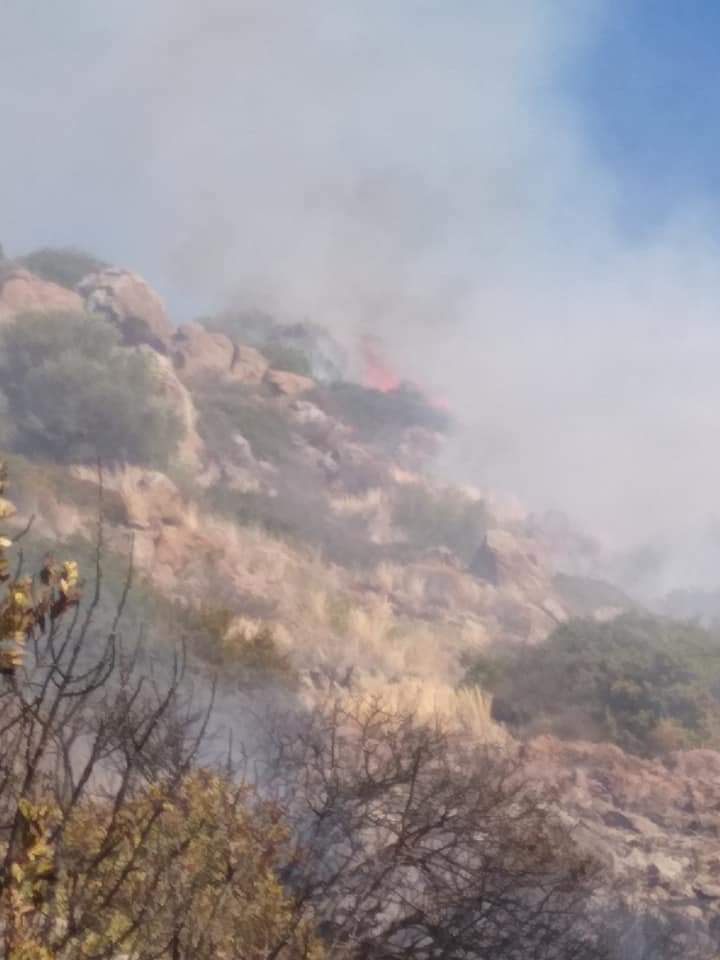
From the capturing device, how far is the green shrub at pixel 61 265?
34938 mm

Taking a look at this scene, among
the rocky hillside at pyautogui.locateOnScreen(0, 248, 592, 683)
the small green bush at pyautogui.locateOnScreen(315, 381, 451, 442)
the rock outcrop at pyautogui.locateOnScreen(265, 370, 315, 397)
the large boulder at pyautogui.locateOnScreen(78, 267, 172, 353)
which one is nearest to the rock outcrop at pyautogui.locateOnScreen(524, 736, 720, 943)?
the rocky hillside at pyautogui.locateOnScreen(0, 248, 592, 683)

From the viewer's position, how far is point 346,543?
2497 centimetres

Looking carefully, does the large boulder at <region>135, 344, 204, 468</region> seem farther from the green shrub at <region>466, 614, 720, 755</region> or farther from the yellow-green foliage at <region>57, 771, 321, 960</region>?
the yellow-green foliage at <region>57, 771, 321, 960</region>

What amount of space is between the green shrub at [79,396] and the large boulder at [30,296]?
2070mm

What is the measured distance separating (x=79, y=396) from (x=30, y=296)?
28.1 feet

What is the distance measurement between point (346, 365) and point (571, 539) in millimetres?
15594

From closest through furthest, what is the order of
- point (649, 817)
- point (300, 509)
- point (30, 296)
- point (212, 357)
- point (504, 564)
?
1. point (649, 817)
2. point (300, 509)
3. point (504, 564)
4. point (30, 296)
5. point (212, 357)

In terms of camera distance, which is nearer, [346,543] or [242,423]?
[346,543]

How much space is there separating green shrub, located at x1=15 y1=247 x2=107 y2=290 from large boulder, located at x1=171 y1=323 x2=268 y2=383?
4.59 meters

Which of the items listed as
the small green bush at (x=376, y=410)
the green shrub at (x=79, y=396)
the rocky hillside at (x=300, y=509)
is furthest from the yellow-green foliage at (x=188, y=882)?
the small green bush at (x=376, y=410)

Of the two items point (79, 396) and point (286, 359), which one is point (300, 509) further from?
point (286, 359)

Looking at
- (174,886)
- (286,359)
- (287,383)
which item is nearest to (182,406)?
(287,383)

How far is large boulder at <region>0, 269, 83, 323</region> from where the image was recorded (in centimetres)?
2781

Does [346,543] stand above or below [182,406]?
below
